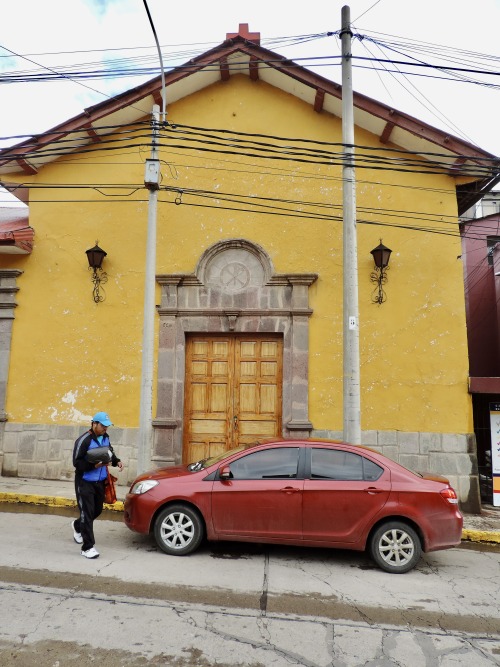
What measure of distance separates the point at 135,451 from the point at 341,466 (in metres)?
4.97

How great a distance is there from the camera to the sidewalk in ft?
24.5

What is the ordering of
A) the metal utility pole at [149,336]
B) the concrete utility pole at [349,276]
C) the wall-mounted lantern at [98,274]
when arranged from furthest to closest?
the wall-mounted lantern at [98,274] → the metal utility pole at [149,336] → the concrete utility pole at [349,276]

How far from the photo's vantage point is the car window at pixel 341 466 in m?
6.04

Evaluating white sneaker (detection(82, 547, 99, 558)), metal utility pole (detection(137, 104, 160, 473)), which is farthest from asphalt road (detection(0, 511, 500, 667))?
metal utility pole (detection(137, 104, 160, 473))

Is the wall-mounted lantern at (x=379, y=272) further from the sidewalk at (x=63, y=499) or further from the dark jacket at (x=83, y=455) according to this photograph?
the dark jacket at (x=83, y=455)

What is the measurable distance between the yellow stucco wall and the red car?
11.5 ft

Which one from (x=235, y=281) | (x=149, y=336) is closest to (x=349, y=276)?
(x=235, y=281)

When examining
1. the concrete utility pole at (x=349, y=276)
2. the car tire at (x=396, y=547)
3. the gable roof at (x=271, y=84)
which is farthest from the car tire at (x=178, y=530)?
the gable roof at (x=271, y=84)

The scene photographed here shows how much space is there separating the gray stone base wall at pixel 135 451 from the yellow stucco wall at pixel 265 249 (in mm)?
205

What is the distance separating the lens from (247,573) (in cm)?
557

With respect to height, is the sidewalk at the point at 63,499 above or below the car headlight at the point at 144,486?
below

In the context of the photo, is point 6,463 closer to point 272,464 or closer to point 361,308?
point 272,464

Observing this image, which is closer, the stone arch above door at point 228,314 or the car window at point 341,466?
the car window at point 341,466

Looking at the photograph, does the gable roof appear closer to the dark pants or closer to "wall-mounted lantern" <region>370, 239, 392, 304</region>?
"wall-mounted lantern" <region>370, 239, 392, 304</region>
